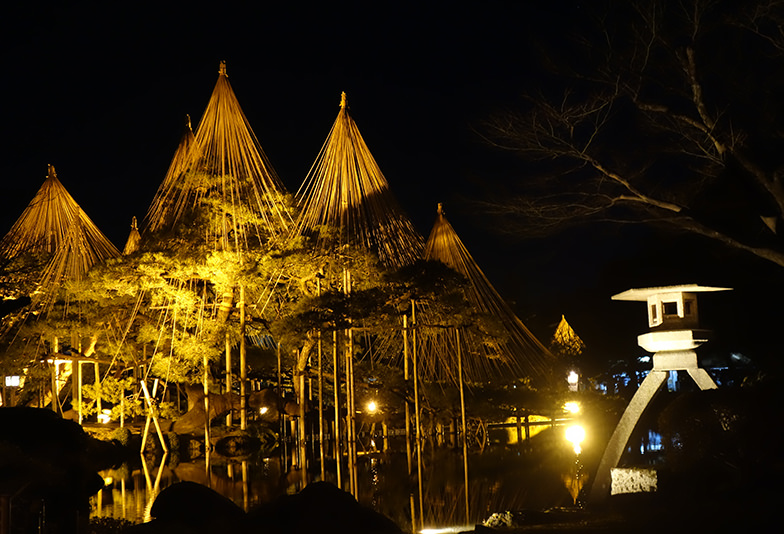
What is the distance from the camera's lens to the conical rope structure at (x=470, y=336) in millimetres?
19547

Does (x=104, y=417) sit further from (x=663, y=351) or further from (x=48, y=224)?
(x=663, y=351)

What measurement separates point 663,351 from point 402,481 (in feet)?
22.1

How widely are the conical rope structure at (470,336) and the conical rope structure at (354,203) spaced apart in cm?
166

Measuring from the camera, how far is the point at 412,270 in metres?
16.5

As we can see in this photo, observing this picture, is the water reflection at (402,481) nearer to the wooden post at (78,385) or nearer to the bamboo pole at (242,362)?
the bamboo pole at (242,362)

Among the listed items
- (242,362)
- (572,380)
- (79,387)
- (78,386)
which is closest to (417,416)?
(242,362)

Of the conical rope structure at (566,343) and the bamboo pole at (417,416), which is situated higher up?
the conical rope structure at (566,343)

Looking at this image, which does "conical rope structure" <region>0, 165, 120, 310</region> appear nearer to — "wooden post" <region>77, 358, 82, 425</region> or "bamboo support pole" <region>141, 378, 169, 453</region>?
"wooden post" <region>77, 358, 82, 425</region>

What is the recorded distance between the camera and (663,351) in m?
11.4

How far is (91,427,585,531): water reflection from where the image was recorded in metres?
12.7

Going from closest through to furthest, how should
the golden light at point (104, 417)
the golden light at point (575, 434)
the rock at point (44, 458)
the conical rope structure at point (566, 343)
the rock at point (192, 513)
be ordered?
the rock at point (192, 513) < the rock at point (44, 458) < the golden light at point (104, 417) < the golden light at point (575, 434) < the conical rope structure at point (566, 343)

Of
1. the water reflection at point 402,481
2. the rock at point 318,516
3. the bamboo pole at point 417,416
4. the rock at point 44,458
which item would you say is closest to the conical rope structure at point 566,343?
the water reflection at point 402,481

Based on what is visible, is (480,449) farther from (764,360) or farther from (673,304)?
(673,304)

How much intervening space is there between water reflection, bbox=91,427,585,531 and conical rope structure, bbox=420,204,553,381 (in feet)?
8.44
